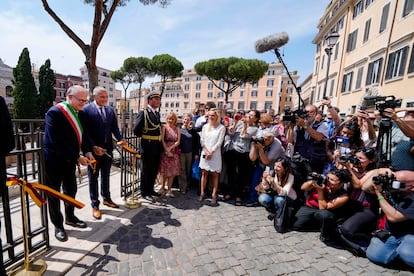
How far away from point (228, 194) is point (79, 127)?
10.1ft

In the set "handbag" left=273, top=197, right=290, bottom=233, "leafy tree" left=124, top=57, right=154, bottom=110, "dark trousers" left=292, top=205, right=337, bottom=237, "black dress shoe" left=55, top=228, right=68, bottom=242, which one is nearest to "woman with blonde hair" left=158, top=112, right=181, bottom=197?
"black dress shoe" left=55, top=228, right=68, bottom=242

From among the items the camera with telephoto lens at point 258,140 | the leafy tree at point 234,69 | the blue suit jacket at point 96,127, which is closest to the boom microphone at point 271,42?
the camera with telephoto lens at point 258,140

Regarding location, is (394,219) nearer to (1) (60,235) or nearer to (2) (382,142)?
(2) (382,142)

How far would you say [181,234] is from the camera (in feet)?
9.38

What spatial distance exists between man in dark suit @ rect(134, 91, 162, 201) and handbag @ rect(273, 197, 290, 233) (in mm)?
2456

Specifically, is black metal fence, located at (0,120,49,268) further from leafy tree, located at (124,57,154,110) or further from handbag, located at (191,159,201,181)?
leafy tree, located at (124,57,154,110)

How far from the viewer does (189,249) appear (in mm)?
2541

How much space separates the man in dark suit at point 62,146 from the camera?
2.37 metres

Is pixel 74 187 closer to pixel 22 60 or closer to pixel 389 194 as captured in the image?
pixel 389 194


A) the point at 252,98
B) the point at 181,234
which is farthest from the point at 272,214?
the point at 252,98

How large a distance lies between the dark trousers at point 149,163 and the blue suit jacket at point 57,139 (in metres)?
1.37

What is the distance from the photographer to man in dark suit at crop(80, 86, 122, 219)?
117 inches

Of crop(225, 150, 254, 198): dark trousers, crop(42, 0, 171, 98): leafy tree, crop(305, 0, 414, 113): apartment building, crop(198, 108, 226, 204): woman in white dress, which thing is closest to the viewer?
crop(198, 108, 226, 204): woman in white dress

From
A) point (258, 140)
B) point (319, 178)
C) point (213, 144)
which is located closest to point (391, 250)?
point (319, 178)
